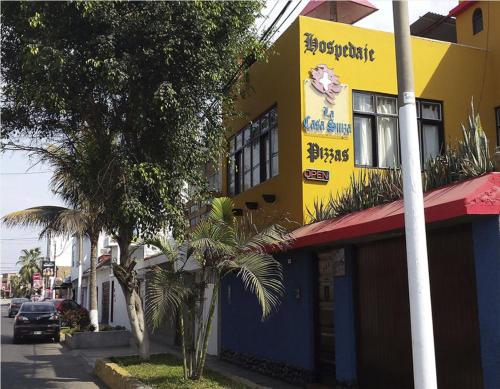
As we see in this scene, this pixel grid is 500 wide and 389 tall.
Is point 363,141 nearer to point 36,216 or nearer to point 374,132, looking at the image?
point 374,132

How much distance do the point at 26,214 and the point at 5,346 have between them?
4.88 metres

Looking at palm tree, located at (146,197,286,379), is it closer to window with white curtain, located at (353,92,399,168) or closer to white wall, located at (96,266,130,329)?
window with white curtain, located at (353,92,399,168)

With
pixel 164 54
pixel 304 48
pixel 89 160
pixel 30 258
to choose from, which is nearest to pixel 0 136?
pixel 89 160

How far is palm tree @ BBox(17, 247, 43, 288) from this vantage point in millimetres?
103125

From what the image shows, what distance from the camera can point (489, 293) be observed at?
21.0 feet

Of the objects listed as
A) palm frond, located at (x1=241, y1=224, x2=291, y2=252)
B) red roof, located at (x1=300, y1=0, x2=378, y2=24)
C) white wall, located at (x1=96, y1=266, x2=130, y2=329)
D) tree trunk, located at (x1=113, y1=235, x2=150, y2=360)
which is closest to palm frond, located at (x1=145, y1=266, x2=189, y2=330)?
palm frond, located at (x1=241, y1=224, x2=291, y2=252)

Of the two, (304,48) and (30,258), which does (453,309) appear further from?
(30,258)

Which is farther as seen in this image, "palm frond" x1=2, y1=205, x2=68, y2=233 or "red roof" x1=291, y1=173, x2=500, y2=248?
"palm frond" x1=2, y1=205, x2=68, y2=233

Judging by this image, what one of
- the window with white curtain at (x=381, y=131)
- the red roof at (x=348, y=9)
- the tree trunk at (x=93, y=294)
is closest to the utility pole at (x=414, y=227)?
the window with white curtain at (x=381, y=131)

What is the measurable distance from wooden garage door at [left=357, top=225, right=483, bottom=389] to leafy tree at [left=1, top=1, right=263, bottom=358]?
4.22 meters

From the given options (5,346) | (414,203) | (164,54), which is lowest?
(5,346)

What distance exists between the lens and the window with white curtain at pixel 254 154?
12945 mm

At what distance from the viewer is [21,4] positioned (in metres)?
10.1

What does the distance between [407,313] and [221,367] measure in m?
6.16
